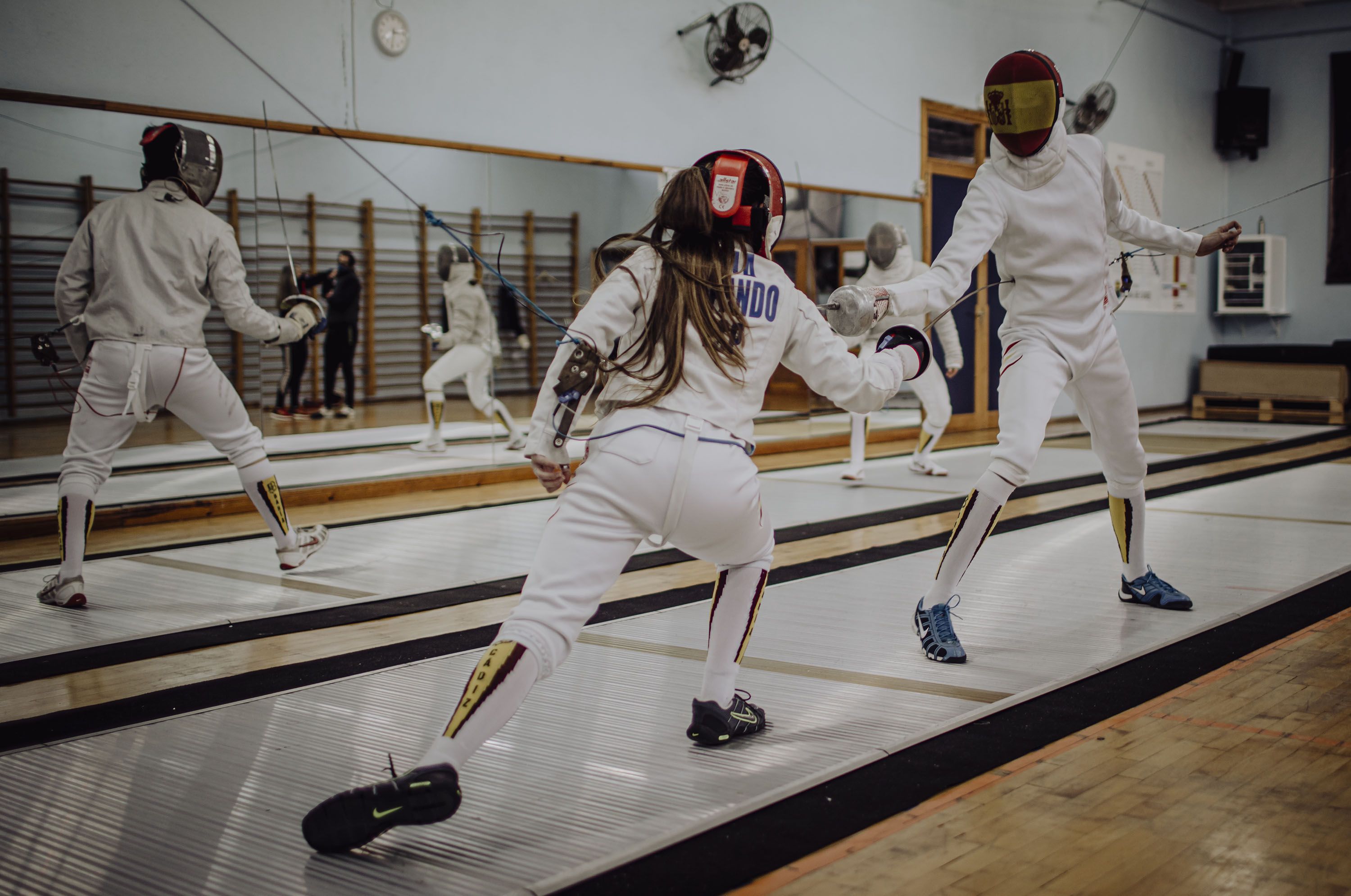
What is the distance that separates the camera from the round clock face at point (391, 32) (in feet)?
17.4

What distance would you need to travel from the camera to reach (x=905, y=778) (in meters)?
1.82

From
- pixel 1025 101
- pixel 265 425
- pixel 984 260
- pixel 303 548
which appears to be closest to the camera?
pixel 1025 101

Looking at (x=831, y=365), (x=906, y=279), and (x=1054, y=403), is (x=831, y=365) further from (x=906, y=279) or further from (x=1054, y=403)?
(x=906, y=279)

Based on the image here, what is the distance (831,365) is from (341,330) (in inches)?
196

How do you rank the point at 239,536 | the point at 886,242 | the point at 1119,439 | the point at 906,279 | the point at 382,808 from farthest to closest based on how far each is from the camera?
the point at 886,242, the point at 906,279, the point at 239,536, the point at 1119,439, the point at 382,808

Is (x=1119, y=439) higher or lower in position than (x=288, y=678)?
higher

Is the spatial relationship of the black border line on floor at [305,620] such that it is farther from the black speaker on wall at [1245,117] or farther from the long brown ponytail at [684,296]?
the black speaker on wall at [1245,117]

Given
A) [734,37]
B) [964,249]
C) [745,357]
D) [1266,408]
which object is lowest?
[1266,408]

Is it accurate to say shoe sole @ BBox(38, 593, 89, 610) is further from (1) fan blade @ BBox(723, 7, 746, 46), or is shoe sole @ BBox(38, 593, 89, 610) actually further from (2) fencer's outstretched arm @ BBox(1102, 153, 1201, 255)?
(1) fan blade @ BBox(723, 7, 746, 46)

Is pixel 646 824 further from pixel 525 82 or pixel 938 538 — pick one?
pixel 525 82

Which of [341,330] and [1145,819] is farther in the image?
[341,330]

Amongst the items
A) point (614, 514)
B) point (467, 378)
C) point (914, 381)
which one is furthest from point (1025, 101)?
point (467, 378)

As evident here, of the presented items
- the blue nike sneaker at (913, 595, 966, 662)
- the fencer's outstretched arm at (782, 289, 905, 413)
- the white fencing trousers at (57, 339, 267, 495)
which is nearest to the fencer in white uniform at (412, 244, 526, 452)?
the white fencing trousers at (57, 339, 267, 495)

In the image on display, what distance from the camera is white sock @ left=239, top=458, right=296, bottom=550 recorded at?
3400 mm
